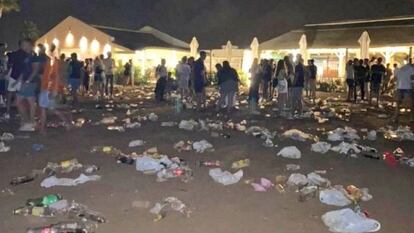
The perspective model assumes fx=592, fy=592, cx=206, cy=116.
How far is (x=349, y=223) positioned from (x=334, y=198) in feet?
3.61

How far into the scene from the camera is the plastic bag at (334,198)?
7.04 meters

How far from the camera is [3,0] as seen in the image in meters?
40.1

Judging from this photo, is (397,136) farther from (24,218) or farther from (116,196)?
(24,218)

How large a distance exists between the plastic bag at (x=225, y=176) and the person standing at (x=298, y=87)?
937cm

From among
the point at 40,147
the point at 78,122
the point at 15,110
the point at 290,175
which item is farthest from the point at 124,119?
the point at 290,175

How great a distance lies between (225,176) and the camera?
8.31 metres

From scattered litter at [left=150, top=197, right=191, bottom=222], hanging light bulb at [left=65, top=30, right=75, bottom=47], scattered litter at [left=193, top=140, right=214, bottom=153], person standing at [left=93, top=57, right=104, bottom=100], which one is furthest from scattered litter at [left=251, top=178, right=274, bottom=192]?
hanging light bulb at [left=65, top=30, right=75, bottom=47]

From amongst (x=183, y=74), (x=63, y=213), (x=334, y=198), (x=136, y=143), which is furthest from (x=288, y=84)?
(x=63, y=213)

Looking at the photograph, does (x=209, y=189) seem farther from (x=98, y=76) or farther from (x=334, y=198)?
(x=98, y=76)

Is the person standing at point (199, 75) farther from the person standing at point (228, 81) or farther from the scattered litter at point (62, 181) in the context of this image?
the scattered litter at point (62, 181)

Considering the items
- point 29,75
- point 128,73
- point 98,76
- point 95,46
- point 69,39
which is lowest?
point 128,73

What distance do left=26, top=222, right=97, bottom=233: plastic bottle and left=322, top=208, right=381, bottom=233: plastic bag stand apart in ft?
7.98

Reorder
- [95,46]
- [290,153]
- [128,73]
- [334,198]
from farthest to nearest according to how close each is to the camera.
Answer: [95,46]
[128,73]
[290,153]
[334,198]

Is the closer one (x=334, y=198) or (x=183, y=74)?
(x=334, y=198)
